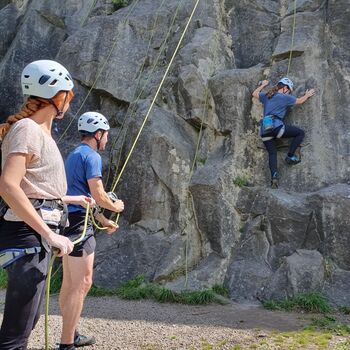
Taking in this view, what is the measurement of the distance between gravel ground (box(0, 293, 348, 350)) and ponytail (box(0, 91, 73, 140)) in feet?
9.83

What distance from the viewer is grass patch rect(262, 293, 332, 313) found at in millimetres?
7009

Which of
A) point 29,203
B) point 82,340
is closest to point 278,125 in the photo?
point 82,340

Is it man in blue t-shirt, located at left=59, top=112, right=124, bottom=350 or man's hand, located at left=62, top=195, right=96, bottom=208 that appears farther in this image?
man in blue t-shirt, located at left=59, top=112, right=124, bottom=350

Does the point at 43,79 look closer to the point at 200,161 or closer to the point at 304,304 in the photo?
the point at 304,304

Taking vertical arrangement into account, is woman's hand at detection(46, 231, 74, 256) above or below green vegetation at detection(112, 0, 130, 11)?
below

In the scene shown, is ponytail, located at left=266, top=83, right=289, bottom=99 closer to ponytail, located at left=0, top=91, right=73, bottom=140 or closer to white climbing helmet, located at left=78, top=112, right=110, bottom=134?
white climbing helmet, located at left=78, top=112, right=110, bottom=134

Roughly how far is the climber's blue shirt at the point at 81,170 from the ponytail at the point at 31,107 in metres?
1.54

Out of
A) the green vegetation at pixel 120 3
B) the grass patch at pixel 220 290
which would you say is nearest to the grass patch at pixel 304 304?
the grass patch at pixel 220 290

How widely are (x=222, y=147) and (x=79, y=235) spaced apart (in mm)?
5331

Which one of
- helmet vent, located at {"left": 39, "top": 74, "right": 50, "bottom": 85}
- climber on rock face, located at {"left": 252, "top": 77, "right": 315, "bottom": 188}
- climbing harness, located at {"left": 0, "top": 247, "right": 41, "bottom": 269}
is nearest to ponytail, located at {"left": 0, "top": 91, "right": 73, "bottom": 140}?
helmet vent, located at {"left": 39, "top": 74, "right": 50, "bottom": 85}

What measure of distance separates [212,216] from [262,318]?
245 centimetres

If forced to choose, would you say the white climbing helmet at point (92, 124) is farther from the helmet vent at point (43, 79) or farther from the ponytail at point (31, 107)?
the helmet vent at point (43, 79)

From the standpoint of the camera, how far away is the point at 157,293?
7805 millimetres

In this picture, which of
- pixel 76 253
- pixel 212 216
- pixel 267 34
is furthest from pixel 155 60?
pixel 76 253
